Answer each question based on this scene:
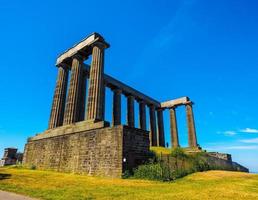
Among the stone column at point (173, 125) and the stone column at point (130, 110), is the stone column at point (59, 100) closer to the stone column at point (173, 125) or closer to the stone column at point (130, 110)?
the stone column at point (130, 110)

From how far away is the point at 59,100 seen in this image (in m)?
27.6

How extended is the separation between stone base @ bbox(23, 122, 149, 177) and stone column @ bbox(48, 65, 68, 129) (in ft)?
12.1

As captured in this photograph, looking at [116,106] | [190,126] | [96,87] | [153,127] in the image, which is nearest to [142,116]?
[153,127]

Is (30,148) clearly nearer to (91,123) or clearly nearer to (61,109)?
(61,109)

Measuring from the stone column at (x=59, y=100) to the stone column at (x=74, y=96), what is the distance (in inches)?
107

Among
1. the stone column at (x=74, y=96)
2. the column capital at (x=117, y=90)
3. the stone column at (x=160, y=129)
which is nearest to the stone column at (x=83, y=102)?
the stone column at (x=74, y=96)

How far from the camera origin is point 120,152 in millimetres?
14930

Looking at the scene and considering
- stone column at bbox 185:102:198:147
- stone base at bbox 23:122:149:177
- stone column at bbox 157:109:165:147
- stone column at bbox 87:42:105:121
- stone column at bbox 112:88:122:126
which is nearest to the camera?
stone base at bbox 23:122:149:177

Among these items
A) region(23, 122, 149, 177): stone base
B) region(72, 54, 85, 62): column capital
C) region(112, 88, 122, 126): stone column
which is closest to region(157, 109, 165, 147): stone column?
region(112, 88, 122, 126): stone column

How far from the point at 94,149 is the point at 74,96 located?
394 inches

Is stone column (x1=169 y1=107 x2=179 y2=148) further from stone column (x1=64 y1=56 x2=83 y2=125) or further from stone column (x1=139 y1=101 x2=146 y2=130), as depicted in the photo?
stone column (x1=64 y1=56 x2=83 y2=125)

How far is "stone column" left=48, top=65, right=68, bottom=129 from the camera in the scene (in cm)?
2664

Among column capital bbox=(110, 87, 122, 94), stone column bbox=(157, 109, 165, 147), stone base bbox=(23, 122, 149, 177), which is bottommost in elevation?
stone base bbox=(23, 122, 149, 177)

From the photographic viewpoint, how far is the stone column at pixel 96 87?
21.3 m
